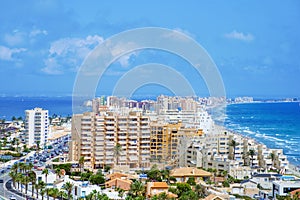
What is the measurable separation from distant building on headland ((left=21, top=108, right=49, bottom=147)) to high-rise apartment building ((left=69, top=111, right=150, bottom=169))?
225 inches

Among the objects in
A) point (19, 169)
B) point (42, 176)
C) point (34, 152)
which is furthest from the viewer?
point (34, 152)

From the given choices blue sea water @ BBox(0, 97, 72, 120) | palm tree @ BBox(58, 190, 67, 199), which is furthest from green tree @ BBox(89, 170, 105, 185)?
blue sea water @ BBox(0, 97, 72, 120)

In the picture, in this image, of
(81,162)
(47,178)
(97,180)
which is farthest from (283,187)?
(81,162)

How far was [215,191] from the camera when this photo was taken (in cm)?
923

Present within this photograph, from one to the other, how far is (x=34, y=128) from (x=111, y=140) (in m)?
6.57

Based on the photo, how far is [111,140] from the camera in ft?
42.5

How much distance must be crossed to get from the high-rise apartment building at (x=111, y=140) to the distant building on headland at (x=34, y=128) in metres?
5.72

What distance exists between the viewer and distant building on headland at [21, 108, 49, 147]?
18719mm

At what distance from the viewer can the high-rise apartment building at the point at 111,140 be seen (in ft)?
42.2

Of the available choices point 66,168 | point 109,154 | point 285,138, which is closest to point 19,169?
point 66,168

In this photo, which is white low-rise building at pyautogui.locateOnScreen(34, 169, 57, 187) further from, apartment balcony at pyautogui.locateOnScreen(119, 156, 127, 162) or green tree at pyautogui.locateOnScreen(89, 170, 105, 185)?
apartment balcony at pyautogui.locateOnScreen(119, 156, 127, 162)

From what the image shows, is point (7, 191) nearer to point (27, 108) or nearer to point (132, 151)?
point (132, 151)

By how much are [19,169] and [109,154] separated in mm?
2221

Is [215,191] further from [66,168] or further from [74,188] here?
[66,168]
